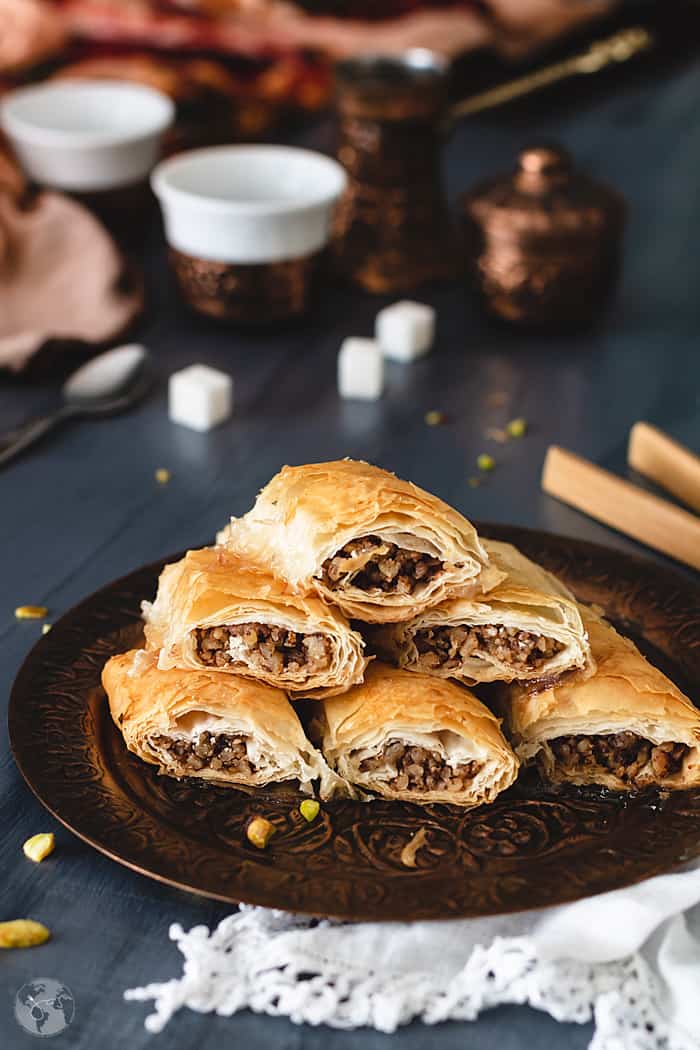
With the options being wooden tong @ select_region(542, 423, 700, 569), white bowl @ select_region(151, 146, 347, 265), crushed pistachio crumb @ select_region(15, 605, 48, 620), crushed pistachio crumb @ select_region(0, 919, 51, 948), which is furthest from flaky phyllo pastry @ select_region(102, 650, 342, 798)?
white bowl @ select_region(151, 146, 347, 265)

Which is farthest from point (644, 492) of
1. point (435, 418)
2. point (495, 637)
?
point (495, 637)

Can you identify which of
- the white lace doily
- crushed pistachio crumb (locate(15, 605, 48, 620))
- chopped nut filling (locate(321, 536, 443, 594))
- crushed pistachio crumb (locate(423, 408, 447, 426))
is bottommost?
crushed pistachio crumb (locate(423, 408, 447, 426))

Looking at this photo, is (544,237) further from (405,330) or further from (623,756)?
(623,756)

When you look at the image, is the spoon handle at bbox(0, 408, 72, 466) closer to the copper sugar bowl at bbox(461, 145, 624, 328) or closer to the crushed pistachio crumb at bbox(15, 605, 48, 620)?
the crushed pistachio crumb at bbox(15, 605, 48, 620)


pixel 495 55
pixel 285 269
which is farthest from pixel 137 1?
pixel 285 269

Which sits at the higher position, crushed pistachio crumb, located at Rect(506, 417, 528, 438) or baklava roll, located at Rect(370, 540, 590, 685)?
baklava roll, located at Rect(370, 540, 590, 685)

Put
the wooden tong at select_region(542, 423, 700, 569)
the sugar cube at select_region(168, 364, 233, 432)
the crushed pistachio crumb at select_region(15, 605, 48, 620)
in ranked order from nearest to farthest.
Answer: the crushed pistachio crumb at select_region(15, 605, 48, 620), the wooden tong at select_region(542, 423, 700, 569), the sugar cube at select_region(168, 364, 233, 432)

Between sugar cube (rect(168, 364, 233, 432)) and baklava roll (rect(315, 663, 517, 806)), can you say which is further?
sugar cube (rect(168, 364, 233, 432))
